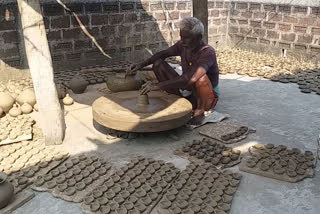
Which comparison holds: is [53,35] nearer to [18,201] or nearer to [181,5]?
[181,5]

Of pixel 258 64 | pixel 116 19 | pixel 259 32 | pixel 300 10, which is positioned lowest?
pixel 258 64

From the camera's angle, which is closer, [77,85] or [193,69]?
[193,69]

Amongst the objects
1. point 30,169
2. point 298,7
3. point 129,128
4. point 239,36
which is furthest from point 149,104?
point 239,36

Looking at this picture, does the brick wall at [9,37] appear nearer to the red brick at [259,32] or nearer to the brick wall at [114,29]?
the brick wall at [114,29]

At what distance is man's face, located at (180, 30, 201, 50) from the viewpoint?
173 inches

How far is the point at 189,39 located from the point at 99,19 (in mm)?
3525

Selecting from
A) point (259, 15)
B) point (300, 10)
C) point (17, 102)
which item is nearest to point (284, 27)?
point (300, 10)

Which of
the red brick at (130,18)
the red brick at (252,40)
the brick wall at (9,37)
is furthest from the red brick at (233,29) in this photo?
the brick wall at (9,37)

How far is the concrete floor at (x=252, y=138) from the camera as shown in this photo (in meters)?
2.95

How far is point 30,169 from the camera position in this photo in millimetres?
3445

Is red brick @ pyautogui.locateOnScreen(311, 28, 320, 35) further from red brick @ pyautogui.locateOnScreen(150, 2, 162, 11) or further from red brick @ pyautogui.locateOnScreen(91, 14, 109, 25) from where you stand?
red brick @ pyautogui.locateOnScreen(91, 14, 109, 25)

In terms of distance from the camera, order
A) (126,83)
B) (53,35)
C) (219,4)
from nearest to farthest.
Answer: (126,83) → (53,35) → (219,4)

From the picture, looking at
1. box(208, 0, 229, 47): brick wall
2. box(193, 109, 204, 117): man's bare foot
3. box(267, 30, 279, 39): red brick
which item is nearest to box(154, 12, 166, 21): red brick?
box(208, 0, 229, 47): brick wall

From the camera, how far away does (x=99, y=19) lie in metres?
7.35
